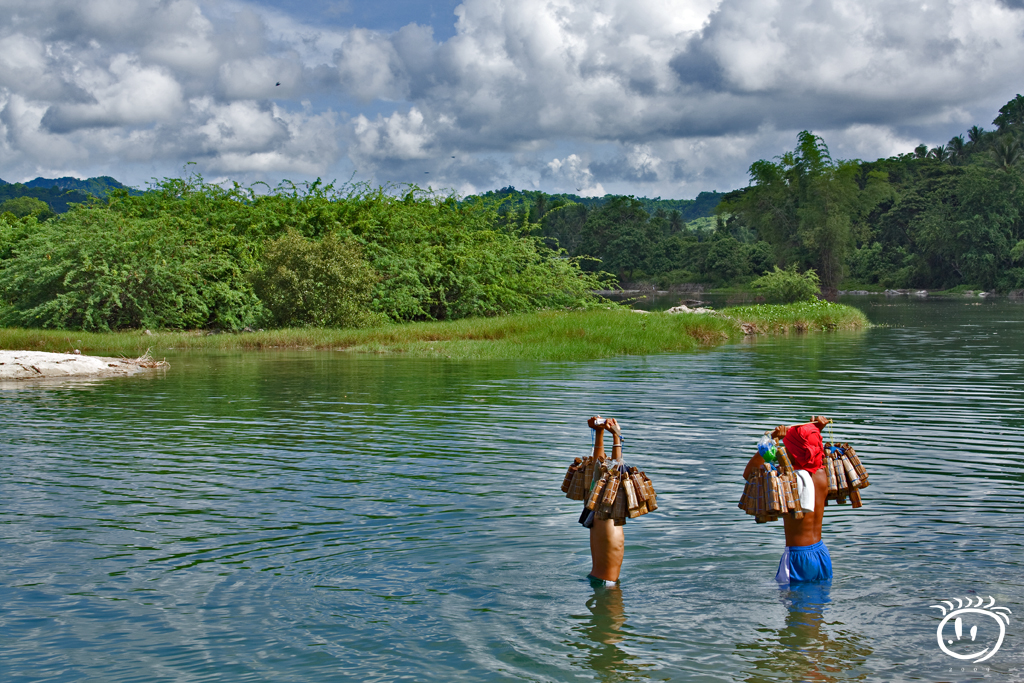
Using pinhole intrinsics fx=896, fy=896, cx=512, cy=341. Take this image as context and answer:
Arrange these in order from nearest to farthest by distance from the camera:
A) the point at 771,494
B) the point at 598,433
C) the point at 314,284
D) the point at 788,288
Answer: the point at 771,494
the point at 598,433
the point at 314,284
the point at 788,288

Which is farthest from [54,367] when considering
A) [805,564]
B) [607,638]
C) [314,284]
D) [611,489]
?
[805,564]

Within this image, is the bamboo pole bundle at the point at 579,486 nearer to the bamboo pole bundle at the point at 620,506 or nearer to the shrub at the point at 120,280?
the bamboo pole bundle at the point at 620,506

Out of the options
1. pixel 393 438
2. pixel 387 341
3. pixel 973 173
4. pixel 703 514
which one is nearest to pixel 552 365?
pixel 387 341

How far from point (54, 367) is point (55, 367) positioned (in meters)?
0.02

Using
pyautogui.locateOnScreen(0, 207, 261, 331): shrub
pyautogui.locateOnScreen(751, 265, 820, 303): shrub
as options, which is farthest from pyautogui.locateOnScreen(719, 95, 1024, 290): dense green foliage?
pyautogui.locateOnScreen(0, 207, 261, 331): shrub

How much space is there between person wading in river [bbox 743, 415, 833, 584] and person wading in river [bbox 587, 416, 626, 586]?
1054 mm

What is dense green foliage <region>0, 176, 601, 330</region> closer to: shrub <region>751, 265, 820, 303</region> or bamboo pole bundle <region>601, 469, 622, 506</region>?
shrub <region>751, 265, 820, 303</region>

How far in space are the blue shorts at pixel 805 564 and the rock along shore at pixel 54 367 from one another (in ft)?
67.1

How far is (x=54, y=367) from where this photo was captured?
23281 mm

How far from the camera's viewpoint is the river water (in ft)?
19.4

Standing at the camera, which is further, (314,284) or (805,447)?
(314,284)

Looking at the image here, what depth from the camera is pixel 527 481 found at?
10.7 metres

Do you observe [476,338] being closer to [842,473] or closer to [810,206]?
[842,473]

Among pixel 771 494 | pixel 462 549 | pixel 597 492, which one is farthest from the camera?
pixel 462 549
